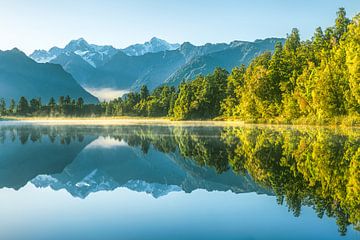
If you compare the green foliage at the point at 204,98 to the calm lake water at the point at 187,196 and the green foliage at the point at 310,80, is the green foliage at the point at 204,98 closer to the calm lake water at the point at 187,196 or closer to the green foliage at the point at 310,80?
the green foliage at the point at 310,80

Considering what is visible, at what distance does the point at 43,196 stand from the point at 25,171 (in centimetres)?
820

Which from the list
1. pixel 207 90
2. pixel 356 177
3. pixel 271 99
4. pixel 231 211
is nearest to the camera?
pixel 231 211

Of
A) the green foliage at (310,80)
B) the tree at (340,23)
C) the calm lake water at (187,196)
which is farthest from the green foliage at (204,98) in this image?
the calm lake water at (187,196)

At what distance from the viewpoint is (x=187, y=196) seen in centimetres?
1850

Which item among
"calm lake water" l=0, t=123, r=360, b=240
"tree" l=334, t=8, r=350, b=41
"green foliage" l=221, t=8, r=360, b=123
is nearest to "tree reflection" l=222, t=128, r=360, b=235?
"calm lake water" l=0, t=123, r=360, b=240

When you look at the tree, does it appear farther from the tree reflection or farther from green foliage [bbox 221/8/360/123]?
the tree reflection

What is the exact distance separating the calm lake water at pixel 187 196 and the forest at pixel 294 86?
140 feet

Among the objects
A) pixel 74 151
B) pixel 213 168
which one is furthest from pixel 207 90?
pixel 213 168

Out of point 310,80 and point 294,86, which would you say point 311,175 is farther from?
point 294,86

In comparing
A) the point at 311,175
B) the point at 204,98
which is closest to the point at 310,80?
the point at 204,98

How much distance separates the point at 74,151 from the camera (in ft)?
125

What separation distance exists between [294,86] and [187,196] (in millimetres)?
83459

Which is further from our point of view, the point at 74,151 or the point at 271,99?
the point at 271,99

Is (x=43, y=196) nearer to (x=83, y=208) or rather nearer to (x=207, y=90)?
(x=83, y=208)
